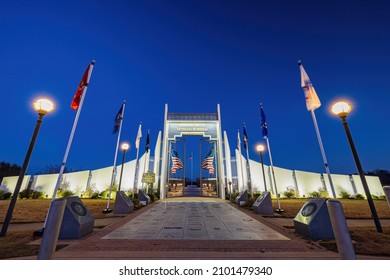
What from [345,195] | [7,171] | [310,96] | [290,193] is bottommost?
[345,195]

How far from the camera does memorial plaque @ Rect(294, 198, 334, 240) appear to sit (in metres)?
5.21

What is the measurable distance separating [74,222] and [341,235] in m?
6.95

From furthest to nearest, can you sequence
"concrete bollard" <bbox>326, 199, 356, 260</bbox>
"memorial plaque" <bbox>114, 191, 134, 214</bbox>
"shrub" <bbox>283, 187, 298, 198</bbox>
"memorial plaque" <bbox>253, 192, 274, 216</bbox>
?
"shrub" <bbox>283, 187, 298, 198</bbox> < "memorial plaque" <bbox>114, 191, 134, 214</bbox> < "memorial plaque" <bbox>253, 192, 274, 216</bbox> < "concrete bollard" <bbox>326, 199, 356, 260</bbox>

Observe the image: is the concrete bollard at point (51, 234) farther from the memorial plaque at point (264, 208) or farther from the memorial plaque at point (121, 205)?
the memorial plaque at point (264, 208)

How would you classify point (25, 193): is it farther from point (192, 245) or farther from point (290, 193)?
point (290, 193)

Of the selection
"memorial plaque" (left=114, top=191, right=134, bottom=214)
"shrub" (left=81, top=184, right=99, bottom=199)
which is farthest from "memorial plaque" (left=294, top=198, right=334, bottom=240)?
"shrub" (left=81, top=184, right=99, bottom=199)

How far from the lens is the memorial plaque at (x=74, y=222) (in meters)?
5.25

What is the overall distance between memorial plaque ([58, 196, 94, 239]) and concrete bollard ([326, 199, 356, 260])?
6.68 m

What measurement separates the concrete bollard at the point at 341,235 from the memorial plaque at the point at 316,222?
102 inches

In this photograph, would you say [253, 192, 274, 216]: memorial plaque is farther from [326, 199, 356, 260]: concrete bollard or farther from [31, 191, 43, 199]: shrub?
[31, 191, 43, 199]: shrub

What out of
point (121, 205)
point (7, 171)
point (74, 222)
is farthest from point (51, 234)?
point (7, 171)

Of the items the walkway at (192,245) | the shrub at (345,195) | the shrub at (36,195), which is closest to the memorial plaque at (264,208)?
the walkway at (192,245)

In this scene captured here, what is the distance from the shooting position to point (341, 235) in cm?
297

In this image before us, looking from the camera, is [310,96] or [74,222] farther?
[310,96]
